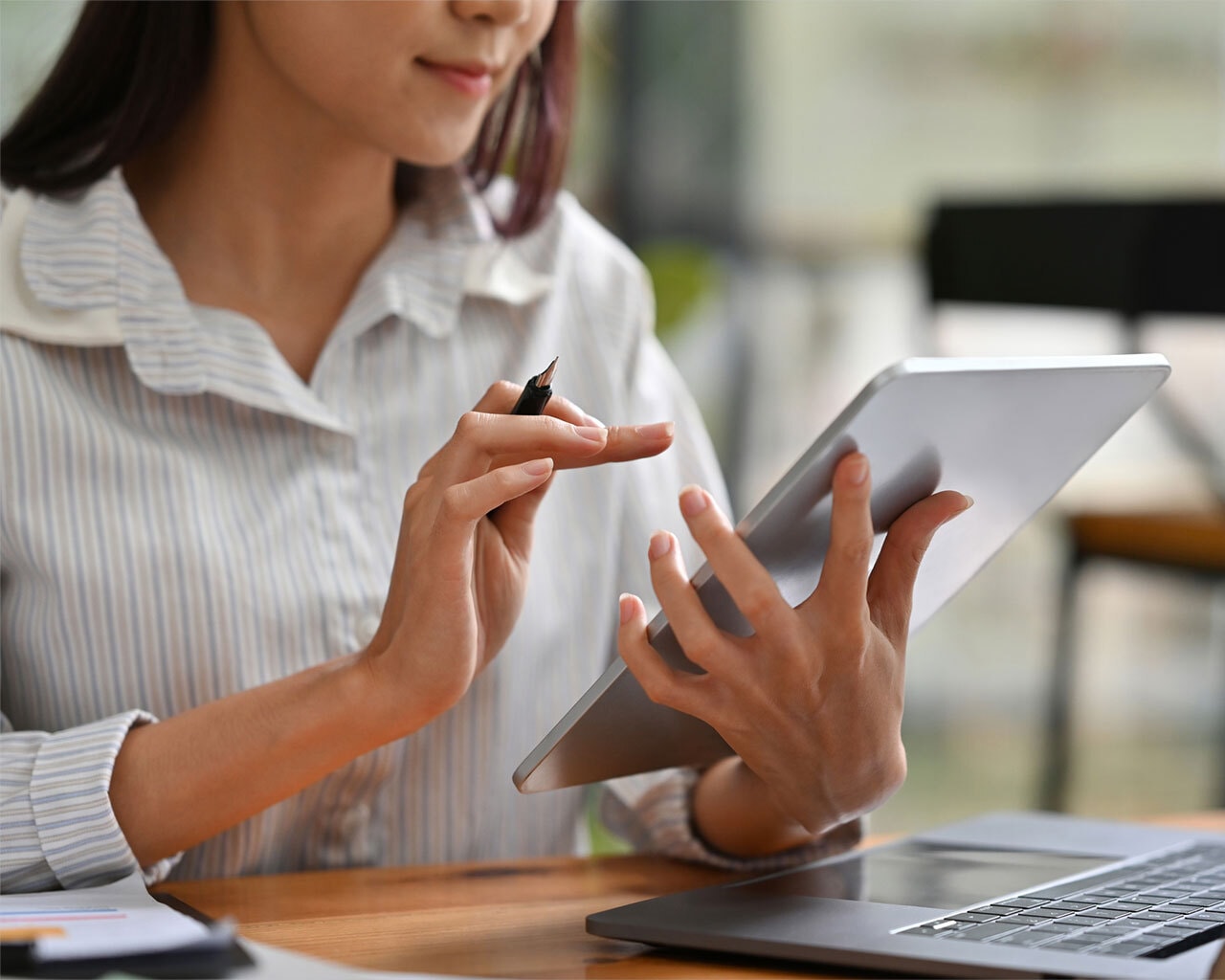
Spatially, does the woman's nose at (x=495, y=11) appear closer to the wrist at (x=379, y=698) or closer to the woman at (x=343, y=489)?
the woman at (x=343, y=489)

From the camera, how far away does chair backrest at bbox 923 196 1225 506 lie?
2246 mm

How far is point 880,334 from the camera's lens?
3.56 m

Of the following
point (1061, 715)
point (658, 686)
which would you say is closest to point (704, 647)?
point (658, 686)

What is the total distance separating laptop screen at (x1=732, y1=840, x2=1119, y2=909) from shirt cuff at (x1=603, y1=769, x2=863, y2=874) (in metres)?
0.06

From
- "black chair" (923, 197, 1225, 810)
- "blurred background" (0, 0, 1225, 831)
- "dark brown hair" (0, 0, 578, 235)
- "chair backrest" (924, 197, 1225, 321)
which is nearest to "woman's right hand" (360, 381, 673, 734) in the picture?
"dark brown hair" (0, 0, 578, 235)

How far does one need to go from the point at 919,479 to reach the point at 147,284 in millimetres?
568

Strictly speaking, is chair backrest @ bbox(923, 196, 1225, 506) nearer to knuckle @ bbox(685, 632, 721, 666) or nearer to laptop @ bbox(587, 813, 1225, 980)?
laptop @ bbox(587, 813, 1225, 980)

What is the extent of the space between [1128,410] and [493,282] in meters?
0.51

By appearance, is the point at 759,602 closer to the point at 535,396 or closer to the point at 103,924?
the point at 535,396

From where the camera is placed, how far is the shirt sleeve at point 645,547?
0.96 m

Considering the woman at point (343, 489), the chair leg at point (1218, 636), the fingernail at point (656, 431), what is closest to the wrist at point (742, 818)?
the woman at point (343, 489)

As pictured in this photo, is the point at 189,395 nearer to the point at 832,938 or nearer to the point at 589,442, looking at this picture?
the point at 589,442

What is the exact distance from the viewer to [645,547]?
1.14 metres

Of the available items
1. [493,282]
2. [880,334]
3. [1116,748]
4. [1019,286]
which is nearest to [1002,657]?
[1116,748]
